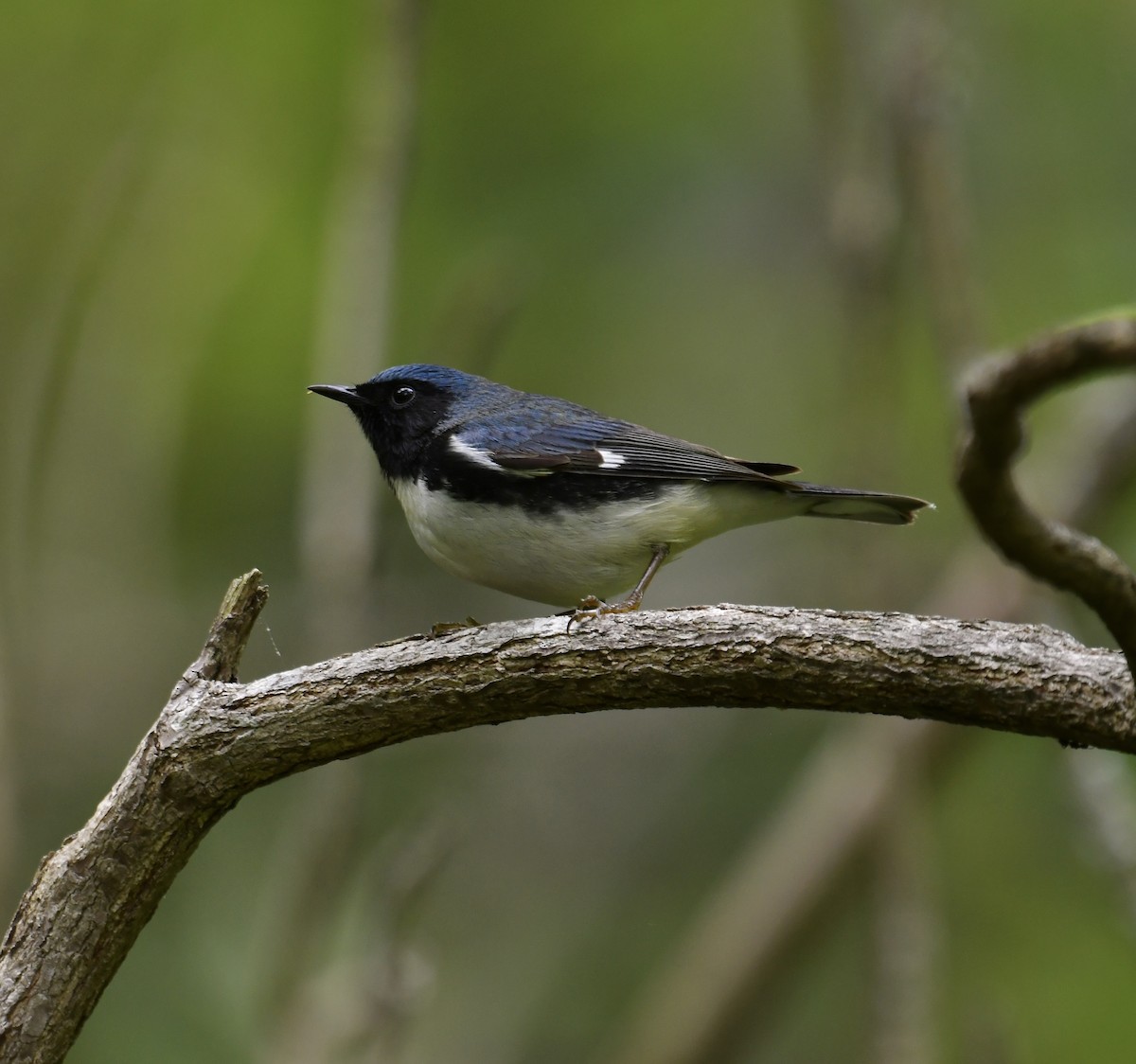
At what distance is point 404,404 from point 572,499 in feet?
3.44

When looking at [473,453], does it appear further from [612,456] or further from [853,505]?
[853,505]

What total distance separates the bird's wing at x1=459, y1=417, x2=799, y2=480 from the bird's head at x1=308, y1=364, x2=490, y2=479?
325mm

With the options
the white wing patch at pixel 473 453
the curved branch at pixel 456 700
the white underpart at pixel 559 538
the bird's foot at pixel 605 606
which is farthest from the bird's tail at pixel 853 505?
the curved branch at pixel 456 700

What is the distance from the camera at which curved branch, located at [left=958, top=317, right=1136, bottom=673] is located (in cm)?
272

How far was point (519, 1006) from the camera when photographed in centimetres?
826

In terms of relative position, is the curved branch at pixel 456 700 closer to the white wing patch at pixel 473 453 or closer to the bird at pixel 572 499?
the bird at pixel 572 499

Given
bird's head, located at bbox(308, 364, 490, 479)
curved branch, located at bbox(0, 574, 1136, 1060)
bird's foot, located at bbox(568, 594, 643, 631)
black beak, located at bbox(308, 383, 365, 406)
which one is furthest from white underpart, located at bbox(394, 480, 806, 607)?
curved branch, located at bbox(0, 574, 1136, 1060)

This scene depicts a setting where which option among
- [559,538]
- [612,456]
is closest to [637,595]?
[559,538]

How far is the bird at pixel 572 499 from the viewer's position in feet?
15.8

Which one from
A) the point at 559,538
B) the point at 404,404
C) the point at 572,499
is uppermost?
the point at 404,404

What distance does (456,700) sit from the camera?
3.44 m

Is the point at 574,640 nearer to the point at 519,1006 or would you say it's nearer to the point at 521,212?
the point at 519,1006

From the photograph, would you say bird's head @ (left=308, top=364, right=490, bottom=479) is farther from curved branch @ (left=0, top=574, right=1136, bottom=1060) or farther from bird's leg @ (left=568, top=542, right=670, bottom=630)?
curved branch @ (left=0, top=574, right=1136, bottom=1060)

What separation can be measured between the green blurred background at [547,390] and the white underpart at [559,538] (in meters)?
1.69
